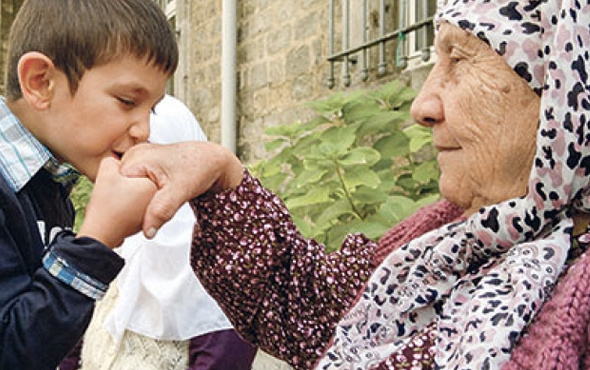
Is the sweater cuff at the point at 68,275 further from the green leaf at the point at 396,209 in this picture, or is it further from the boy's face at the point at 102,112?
the green leaf at the point at 396,209

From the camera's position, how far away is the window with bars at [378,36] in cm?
386

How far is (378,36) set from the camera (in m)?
4.20

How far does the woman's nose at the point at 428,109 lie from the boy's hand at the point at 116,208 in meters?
0.48

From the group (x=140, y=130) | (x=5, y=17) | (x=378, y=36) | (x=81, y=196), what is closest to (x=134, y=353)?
(x=140, y=130)

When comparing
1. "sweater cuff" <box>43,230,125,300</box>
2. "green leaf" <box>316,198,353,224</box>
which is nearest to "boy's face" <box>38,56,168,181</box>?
"sweater cuff" <box>43,230,125,300</box>

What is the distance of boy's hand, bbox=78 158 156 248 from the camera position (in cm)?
148

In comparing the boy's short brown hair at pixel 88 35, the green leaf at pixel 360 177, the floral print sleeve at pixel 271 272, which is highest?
the boy's short brown hair at pixel 88 35

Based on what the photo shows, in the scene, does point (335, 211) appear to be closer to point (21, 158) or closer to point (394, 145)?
point (394, 145)

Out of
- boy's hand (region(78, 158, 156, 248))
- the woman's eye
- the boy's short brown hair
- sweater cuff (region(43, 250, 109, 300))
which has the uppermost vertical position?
Answer: the boy's short brown hair

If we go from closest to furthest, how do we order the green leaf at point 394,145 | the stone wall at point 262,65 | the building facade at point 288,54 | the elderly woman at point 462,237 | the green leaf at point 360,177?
the elderly woman at point 462,237 → the green leaf at point 360,177 → the green leaf at point 394,145 → the building facade at point 288,54 → the stone wall at point 262,65

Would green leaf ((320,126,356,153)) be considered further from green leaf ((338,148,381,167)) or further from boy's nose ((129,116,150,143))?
boy's nose ((129,116,150,143))

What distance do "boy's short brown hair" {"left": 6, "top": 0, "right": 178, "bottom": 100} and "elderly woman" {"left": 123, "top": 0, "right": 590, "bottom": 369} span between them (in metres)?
0.23

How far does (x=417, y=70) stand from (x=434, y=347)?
99.3 inches

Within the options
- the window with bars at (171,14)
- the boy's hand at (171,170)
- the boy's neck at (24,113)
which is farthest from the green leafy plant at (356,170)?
the window with bars at (171,14)
